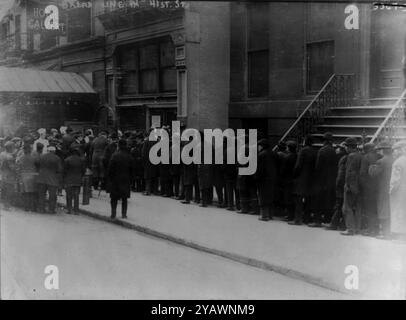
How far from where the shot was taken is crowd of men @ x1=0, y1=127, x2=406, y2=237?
390 inches

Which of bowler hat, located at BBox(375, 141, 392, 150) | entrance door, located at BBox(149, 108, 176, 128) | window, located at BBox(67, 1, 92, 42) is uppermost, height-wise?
window, located at BBox(67, 1, 92, 42)

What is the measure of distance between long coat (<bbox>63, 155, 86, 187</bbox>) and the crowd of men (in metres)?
0.02

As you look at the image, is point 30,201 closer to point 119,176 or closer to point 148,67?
point 119,176

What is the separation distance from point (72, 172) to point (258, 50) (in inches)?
291

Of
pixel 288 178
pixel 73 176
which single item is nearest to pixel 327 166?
pixel 288 178

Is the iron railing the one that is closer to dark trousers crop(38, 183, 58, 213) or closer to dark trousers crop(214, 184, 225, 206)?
dark trousers crop(214, 184, 225, 206)

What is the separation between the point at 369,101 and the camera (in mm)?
13789

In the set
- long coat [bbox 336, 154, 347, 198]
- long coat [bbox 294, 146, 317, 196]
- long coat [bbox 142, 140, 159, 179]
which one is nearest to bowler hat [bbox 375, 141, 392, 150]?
long coat [bbox 336, 154, 347, 198]

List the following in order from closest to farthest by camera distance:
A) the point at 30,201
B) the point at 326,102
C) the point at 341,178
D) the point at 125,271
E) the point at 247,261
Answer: the point at 125,271 < the point at 247,261 < the point at 341,178 < the point at 30,201 < the point at 326,102

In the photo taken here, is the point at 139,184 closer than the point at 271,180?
No

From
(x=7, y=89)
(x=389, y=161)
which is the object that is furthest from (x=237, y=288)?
(x=7, y=89)

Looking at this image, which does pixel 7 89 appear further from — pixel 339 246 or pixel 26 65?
pixel 339 246

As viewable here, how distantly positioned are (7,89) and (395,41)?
42.8ft

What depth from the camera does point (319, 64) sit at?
1499 centimetres
